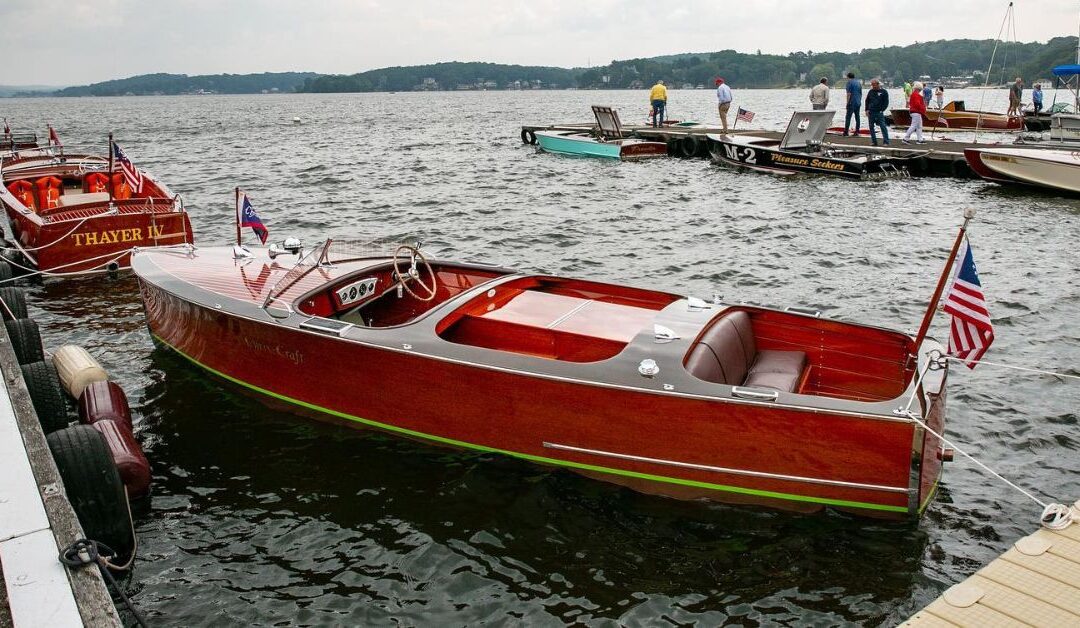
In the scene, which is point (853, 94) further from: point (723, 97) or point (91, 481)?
point (91, 481)

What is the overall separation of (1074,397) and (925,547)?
152 inches

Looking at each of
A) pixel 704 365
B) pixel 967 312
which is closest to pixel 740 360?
pixel 704 365

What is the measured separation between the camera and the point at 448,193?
23375 millimetres

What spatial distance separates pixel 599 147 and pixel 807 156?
9.05 meters

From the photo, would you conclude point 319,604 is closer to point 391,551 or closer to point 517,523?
point 391,551

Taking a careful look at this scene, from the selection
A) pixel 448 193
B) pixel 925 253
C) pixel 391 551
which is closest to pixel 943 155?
pixel 925 253

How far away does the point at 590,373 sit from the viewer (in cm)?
617

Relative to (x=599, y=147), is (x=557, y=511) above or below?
below

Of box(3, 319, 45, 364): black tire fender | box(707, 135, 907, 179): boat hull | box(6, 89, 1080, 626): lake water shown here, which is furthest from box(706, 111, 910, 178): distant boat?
box(3, 319, 45, 364): black tire fender

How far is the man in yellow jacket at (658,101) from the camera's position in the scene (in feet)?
110

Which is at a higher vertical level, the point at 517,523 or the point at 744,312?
the point at 744,312

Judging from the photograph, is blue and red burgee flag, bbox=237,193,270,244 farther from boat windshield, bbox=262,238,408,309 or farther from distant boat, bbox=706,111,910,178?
distant boat, bbox=706,111,910,178

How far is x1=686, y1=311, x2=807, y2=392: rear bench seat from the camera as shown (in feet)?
20.8

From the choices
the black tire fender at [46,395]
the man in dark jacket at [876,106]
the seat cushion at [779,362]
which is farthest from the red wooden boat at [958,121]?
the black tire fender at [46,395]
